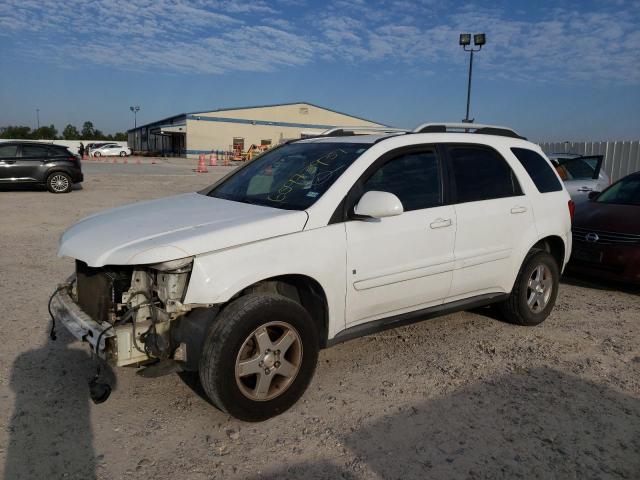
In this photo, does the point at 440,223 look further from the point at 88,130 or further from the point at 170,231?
the point at 88,130

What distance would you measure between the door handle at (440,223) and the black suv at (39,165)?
Answer: 50.0 feet

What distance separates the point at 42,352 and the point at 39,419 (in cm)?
108

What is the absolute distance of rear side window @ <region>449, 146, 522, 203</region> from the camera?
14.3ft

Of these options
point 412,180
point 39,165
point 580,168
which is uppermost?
point 580,168

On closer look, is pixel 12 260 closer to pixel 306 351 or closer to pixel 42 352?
pixel 42 352

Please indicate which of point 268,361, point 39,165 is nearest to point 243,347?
point 268,361

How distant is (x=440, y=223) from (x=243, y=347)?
183 centimetres

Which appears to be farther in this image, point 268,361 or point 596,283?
point 596,283

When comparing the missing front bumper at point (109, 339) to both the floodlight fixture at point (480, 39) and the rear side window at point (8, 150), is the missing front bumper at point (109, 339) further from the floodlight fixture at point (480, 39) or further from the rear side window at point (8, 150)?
the floodlight fixture at point (480, 39)

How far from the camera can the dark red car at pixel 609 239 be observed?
595cm

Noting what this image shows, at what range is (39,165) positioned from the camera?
16.2m

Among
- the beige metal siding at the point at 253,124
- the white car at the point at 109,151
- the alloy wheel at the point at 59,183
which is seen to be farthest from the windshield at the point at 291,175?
the white car at the point at 109,151

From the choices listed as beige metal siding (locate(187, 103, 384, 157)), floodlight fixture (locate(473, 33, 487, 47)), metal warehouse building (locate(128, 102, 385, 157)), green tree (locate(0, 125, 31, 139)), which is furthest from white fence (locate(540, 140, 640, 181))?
green tree (locate(0, 125, 31, 139))

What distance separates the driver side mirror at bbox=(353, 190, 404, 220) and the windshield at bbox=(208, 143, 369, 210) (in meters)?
0.29
